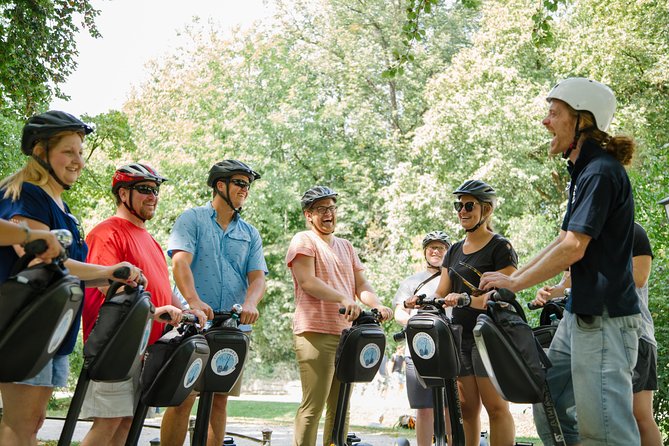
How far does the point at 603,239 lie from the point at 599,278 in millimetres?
185

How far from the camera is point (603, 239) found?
3.86 m

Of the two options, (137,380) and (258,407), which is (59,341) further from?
(258,407)

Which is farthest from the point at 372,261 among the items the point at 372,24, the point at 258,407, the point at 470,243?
the point at 470,243

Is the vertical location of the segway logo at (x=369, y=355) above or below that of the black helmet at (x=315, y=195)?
below

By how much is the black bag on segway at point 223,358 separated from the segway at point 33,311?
1.39m

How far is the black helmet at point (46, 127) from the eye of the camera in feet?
13.1

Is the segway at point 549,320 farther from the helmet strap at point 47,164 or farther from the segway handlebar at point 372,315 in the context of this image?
the helmet strap at point 47,164

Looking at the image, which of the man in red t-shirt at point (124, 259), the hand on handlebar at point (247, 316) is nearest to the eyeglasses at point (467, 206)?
the hand on handlebar at point (247, 316)

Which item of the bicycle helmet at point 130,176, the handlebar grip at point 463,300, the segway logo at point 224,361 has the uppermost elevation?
the bicycle helmet at point 130,176

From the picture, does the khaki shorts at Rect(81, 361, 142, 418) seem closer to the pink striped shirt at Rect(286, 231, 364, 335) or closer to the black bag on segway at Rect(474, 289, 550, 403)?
the pink striped shirt at Rect(286, 231, 364, 335)

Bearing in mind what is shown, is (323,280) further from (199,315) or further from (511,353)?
(511,353)

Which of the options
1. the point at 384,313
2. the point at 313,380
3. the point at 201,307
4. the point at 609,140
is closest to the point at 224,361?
the point at 201,307

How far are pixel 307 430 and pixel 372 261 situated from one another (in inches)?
815

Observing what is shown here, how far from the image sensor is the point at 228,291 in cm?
561
